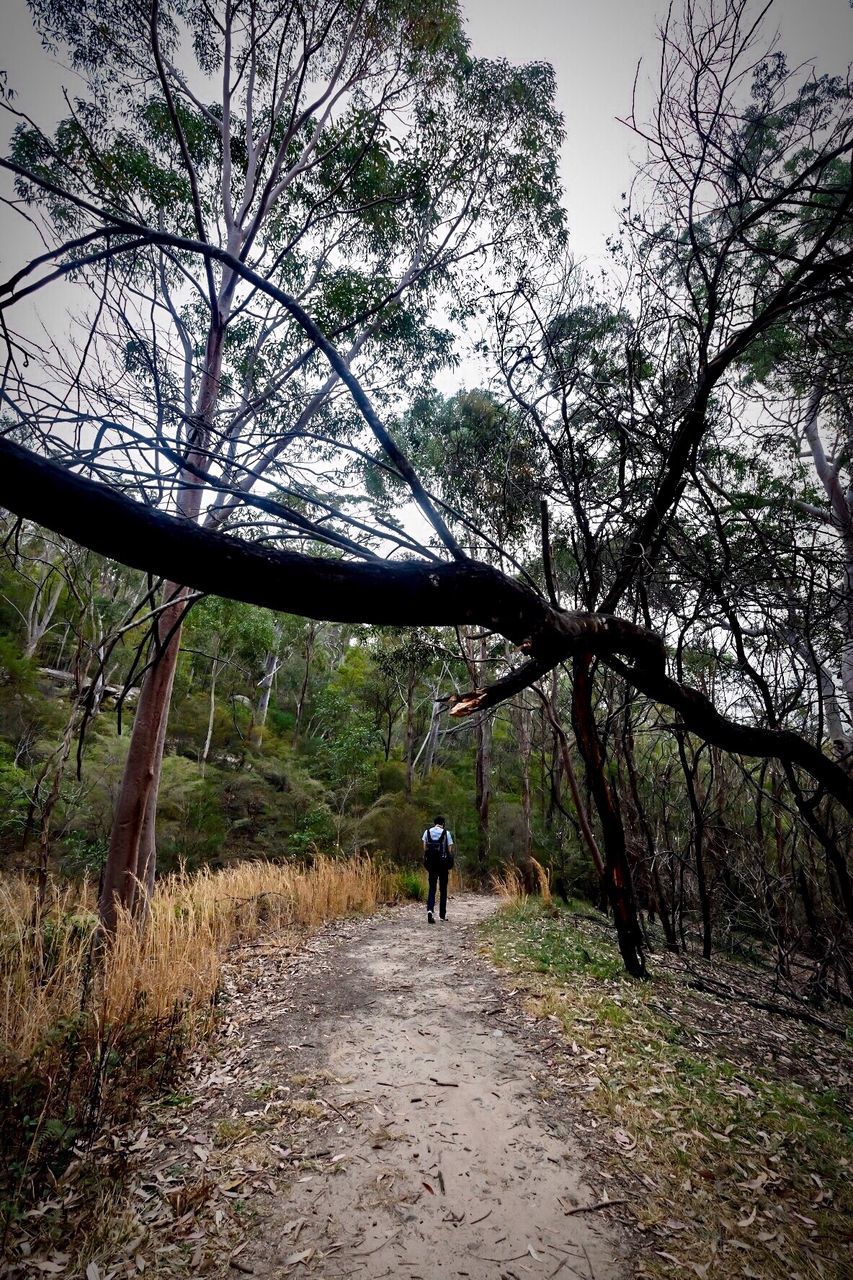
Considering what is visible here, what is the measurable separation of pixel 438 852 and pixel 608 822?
5253 mm

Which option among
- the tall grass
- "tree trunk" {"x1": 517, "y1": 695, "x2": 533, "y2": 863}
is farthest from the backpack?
"tree trunk" {"x1": 517, "y1": 695, "x2": 533, "y2": 863}

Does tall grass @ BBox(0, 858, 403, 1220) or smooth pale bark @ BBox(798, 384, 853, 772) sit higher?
smooth pale bark @ BBox(798, 384, 853, 772)

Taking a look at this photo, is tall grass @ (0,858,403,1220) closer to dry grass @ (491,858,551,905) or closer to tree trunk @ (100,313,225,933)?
tree trunk @ (100,313,225,933)

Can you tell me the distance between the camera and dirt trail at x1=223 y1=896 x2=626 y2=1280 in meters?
1.83

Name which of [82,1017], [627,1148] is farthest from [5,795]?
[627,1148]

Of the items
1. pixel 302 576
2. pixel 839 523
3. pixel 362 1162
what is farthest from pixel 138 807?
pixel 839 523

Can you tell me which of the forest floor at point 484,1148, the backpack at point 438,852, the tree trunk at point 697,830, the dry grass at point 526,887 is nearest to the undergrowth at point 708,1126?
the forest floor at point 484,1148

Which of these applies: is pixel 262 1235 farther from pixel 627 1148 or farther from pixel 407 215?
pixel 407 215

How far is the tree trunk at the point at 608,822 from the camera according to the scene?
94.1 inches

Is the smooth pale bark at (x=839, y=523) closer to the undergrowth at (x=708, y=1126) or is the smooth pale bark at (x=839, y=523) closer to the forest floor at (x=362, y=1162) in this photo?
the undergrowth at (x=708, y=1126)

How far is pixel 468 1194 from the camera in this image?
2100mm

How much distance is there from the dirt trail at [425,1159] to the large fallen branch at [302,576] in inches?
79.4

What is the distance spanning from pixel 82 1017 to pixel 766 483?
25.3 ft

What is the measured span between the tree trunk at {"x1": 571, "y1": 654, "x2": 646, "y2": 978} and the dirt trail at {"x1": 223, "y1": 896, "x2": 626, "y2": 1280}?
4.28ft
